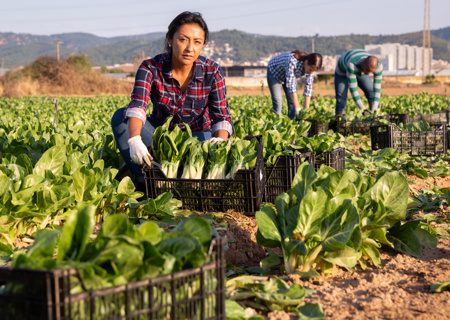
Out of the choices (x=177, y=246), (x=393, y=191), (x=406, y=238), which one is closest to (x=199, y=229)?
(x=177, y=246)

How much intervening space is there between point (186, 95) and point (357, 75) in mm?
6802

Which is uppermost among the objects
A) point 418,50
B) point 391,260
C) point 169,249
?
point 418,50

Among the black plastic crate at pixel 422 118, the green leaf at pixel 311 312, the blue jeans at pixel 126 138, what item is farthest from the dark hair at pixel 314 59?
the green leaf at pixel 311 312

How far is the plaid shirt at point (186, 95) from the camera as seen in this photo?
4309 millimetres

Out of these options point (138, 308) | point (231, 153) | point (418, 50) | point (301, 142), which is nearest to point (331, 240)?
point (138, 308)

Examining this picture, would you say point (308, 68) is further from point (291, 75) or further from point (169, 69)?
point (169, 69)

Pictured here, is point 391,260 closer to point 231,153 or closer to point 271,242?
A: point 271,242

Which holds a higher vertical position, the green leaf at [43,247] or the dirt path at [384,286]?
the green leaf at [43,247]

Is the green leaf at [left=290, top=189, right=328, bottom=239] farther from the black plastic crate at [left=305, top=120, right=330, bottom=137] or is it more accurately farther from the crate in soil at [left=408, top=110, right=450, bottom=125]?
the crate in soil at [left=408, top=110, right=450, bottom=125]

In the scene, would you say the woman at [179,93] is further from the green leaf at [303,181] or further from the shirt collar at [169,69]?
the green leaf at [303,181]

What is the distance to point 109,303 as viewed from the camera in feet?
5.46

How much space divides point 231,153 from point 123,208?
946mm

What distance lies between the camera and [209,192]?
393 centimetres

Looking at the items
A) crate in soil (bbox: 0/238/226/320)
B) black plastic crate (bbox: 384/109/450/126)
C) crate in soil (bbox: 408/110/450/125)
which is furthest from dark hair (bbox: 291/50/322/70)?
crate in soil (bbox: 0/238/226/320)
